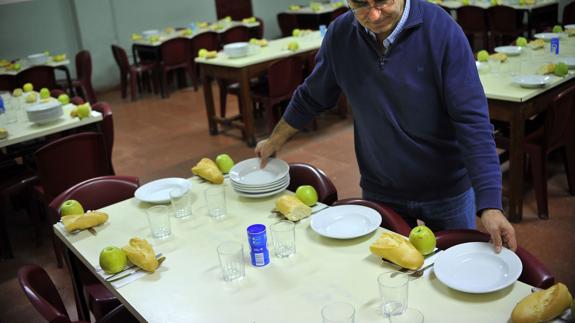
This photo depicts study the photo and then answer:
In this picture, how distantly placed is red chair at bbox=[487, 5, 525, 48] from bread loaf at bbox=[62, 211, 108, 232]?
6.73 meters

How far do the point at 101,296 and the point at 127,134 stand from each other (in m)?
4.32

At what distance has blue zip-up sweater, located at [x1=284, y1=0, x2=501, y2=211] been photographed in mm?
1804

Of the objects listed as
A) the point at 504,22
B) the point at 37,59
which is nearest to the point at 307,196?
the point at 37,59

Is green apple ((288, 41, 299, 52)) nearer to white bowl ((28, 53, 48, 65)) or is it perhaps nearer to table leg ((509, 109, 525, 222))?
table leg ((509, 109, 525, 222))

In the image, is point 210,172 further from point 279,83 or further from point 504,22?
point 504,22

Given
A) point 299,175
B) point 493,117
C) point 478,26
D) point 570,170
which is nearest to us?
point 299,175

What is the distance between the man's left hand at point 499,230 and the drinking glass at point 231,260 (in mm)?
768

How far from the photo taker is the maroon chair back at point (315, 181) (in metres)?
2.54

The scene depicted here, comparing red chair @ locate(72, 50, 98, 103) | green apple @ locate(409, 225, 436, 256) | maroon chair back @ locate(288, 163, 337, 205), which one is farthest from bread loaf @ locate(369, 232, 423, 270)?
red chair @ locate(72, 50, 98, 103)

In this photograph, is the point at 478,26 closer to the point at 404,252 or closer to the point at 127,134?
the point at 127,134

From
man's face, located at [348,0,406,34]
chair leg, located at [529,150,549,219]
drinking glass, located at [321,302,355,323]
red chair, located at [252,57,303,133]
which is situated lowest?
chair leg, located at [529,150,549,219]

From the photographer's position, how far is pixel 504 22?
7586mm

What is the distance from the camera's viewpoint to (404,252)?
5.50ft

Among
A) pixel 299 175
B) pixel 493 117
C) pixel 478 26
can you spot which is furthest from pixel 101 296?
pixel 478 26
